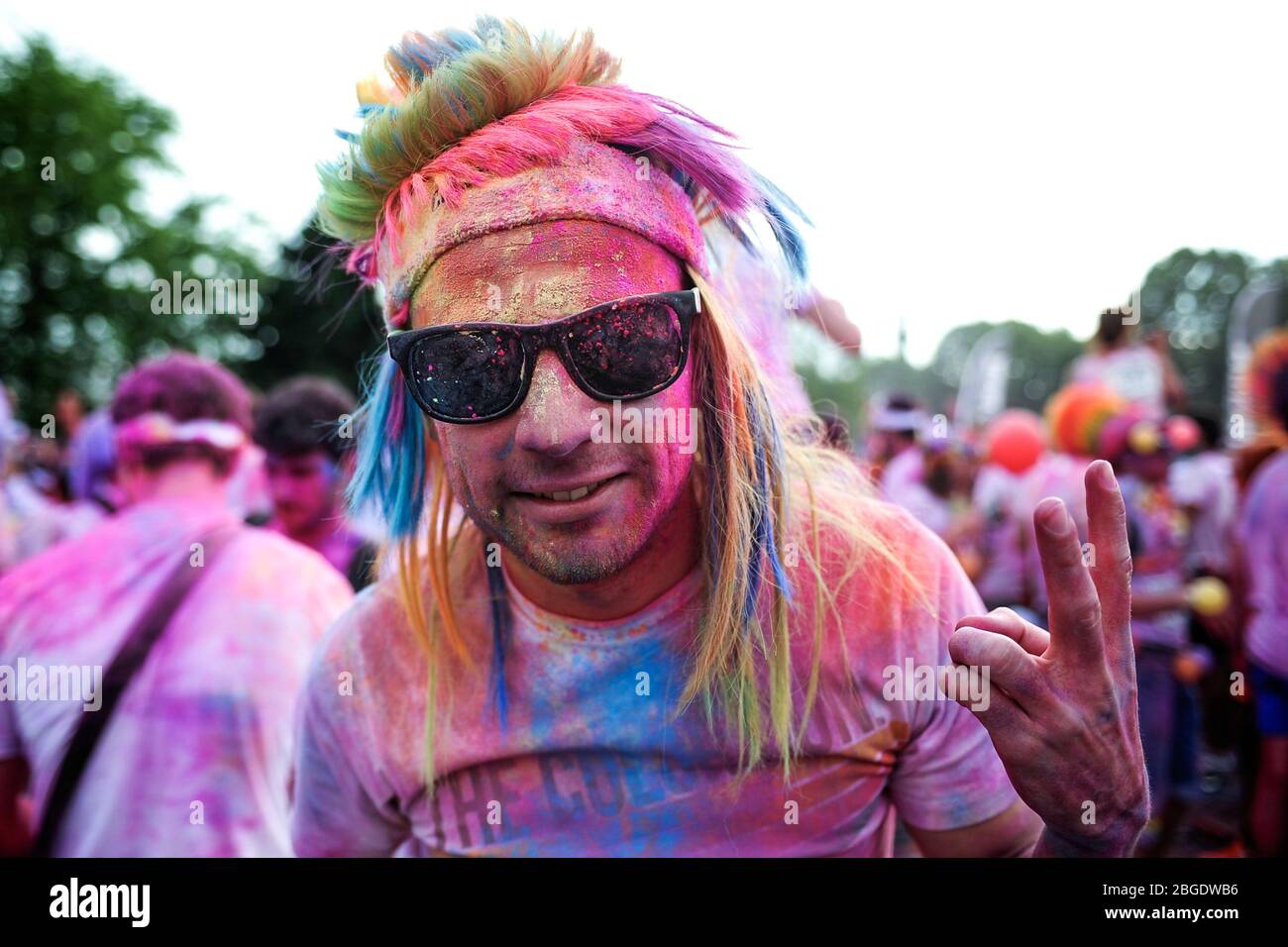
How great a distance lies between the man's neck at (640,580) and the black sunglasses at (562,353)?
28 cm

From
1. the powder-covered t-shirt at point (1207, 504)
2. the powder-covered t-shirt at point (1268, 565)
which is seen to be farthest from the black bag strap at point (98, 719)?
the powder-covered t-shirt at point (1207, 504)

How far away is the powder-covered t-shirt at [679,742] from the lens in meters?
1.51

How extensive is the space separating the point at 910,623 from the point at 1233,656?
350 centimetres

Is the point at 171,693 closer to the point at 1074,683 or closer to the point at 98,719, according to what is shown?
the point at 98,719

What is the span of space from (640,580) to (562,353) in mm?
421

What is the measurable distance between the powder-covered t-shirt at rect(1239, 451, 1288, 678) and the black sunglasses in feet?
10.4

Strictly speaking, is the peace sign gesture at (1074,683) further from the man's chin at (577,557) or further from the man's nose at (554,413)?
the man's nose at (554,413)

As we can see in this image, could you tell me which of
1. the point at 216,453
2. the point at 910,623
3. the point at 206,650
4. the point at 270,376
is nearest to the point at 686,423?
the point at 910,623

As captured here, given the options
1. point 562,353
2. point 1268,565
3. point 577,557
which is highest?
point 562,353

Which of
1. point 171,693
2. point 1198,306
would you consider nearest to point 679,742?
point 171,693

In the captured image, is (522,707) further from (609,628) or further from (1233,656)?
(1233,656)

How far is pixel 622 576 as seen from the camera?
59.4 inches

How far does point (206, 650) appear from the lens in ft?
6.98

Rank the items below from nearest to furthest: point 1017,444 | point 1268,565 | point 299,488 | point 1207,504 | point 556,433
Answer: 1. point 556,433
2. point 299,488
3. point 1268,565
4. point 1207,504
5. point 1017,444
